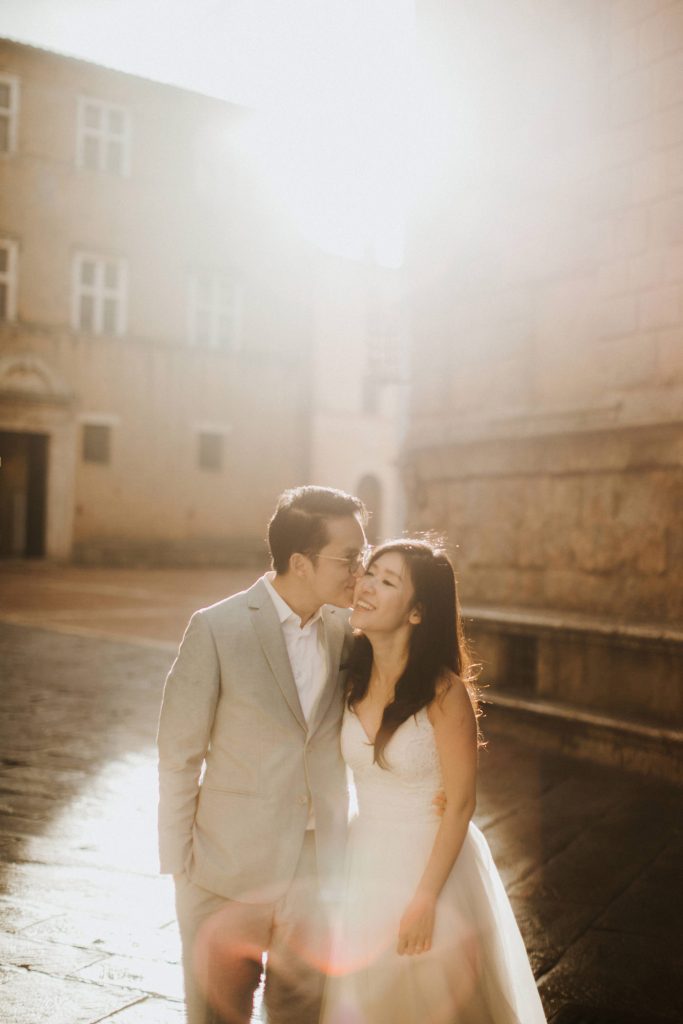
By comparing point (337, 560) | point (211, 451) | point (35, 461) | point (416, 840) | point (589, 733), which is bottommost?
point (589, 733)

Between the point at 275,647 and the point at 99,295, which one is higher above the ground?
the point at 99,295

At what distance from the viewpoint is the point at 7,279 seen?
862 inches

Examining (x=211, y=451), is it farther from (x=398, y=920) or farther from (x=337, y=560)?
(x=398, y=920)

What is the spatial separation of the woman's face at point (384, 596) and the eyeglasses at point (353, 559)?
0.03 meters

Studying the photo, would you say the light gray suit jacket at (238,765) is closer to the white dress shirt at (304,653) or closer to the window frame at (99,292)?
the white dress shirt at (304,653)

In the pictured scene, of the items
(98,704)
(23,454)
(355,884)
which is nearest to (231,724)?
(355,884)

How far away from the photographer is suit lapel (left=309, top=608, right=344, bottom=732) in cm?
247

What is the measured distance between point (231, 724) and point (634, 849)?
2.90 meters

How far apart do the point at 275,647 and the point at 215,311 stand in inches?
907

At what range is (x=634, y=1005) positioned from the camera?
3.10 m

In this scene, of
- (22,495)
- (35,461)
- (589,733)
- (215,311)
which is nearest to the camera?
(589,733)

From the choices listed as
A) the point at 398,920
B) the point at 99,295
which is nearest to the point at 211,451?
the point at 99,295

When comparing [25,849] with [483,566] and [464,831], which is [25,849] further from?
[483,566]

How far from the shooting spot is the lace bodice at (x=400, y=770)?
2420 mm
